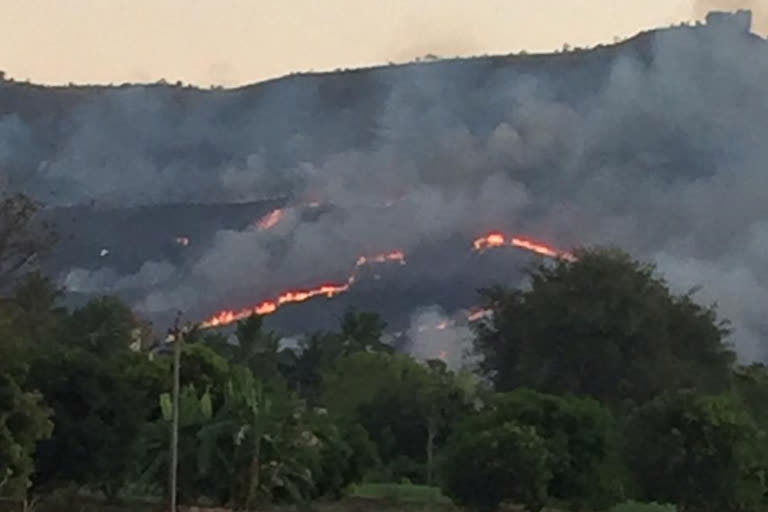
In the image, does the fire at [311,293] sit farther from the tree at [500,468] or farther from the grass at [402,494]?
the tree at [500,468]

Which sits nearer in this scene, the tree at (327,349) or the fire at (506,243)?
the tree at (327,349)

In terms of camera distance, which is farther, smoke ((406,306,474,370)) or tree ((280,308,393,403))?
smoke ((406,306,474,370))

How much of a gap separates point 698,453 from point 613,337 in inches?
964

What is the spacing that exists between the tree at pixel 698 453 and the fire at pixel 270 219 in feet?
311

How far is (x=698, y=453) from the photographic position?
121ft

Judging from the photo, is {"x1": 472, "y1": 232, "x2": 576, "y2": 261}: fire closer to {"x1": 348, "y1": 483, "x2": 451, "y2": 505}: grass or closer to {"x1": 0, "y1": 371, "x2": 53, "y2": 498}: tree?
{"x1": 348, "y1": 483, "x2": 451, "y2": 505}: grass

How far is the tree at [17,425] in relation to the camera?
28.7m

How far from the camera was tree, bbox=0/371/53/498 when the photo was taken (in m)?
28.7

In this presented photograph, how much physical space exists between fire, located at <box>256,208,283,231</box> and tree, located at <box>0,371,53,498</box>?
100950 millimetres

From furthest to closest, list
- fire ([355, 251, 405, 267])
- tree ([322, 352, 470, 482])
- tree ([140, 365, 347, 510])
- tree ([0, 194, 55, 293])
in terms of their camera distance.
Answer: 1. fire ([355, 251, 405, 267])
2. tree ([0, 194, 55, 293])
3. tree ([322, 352, 470, 482])
4. tree ([140, 365, 347, 510])

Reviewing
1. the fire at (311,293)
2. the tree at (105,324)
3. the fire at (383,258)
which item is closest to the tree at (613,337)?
the tree at (105,324)

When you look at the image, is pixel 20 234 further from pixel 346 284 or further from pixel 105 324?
pixel 346 284

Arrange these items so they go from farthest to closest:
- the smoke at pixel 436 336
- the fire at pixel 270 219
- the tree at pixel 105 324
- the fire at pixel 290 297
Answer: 1. the fire at pixel 270 219
2. the fire at pixel 290 297
3. the smoke at pixel 436 336
4. the tree at pixel 105 324

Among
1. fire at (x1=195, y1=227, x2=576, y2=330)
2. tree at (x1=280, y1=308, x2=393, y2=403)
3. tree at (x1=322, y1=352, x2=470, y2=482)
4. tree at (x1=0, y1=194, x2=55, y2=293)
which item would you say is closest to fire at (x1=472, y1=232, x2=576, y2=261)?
fire at (x1=195, y1=227, x2=576, y2=330)
